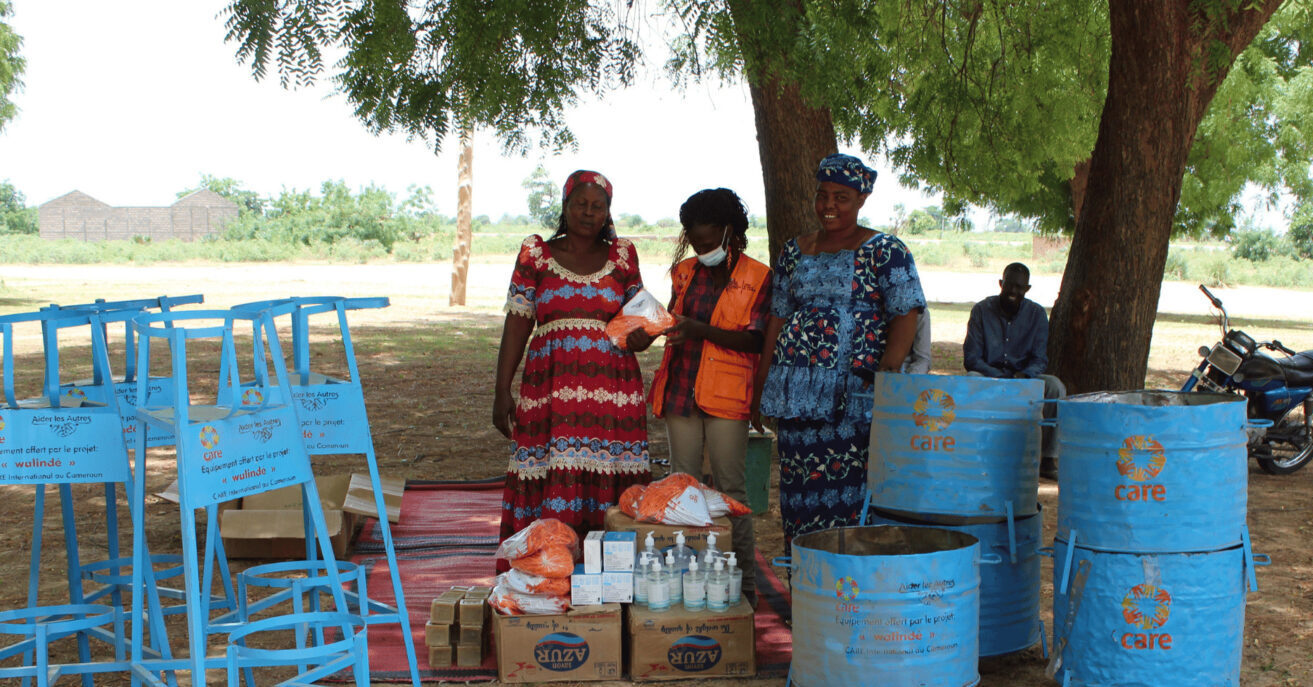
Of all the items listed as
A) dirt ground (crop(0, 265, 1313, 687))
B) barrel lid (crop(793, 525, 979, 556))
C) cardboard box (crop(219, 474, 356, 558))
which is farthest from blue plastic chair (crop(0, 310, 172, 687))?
barrel lid (crop(793, 525, 979, 556))

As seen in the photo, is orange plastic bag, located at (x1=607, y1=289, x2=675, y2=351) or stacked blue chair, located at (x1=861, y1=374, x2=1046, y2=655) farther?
orange plastic bag, located at (x1=607, y1=289, x2=675, y2=351)

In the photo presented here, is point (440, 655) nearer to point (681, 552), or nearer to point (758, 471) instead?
point (681, 552)

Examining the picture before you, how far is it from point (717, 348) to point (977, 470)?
135 cm

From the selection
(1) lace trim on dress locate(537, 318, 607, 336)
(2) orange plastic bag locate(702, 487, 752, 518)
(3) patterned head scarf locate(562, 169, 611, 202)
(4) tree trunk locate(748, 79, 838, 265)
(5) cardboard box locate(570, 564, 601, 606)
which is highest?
(4) tree trunk locate(748, 79, 838, 265)

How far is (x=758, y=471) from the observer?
6344mm

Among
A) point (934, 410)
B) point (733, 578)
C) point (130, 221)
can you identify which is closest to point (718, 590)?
point (733, 578)

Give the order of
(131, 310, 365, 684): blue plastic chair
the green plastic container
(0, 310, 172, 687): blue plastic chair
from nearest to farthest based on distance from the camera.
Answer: (131, 310, 365, 684): blue plastic chair → (0, 310, 172, 687): blue plastic chair → the green plastic container

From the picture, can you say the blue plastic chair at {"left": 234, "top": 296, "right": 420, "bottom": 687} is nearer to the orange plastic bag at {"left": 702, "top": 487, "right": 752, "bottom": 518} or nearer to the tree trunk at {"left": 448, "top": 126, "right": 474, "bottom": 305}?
the orange plastic bag at {"left": 702, "top": 487, "right": 752, "bottom": 518}

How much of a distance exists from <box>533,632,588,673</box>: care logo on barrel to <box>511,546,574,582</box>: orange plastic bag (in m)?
0.21

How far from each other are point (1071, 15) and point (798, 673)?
6.79 m

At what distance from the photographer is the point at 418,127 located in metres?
6.73

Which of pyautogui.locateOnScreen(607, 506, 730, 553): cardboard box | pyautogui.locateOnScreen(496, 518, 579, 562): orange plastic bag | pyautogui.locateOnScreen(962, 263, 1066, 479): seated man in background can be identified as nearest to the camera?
pyautogui.locateOnScreen(496, 518, 579, 562): orange plastic bag

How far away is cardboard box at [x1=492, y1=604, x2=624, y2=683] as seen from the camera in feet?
12.6

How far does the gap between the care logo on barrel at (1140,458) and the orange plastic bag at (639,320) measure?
6.10 ft
